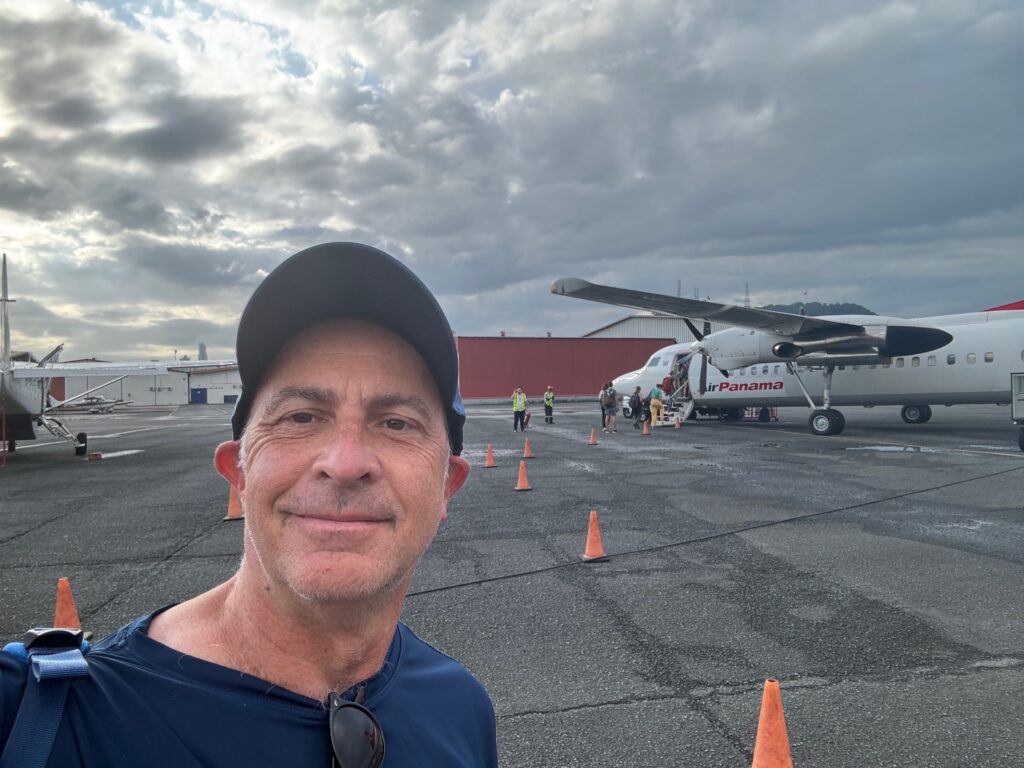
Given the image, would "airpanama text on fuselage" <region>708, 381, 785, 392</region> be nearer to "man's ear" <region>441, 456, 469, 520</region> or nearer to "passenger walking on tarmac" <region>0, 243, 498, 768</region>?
"man's ear" <region>441, 456, 469, 520</region>

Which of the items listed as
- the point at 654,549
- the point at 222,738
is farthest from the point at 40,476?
the point at 222,738

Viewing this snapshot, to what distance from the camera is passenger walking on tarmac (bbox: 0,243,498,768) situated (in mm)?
921

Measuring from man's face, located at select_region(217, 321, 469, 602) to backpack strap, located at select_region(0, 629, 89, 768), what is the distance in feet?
1.00

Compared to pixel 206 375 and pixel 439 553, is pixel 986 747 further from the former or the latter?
pixel 206 375

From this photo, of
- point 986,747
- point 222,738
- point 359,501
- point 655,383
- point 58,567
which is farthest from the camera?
point 655,383

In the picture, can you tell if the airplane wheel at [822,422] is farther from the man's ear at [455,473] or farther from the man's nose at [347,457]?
the man's nose at [347,457]

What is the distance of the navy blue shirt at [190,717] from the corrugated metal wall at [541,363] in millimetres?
47418

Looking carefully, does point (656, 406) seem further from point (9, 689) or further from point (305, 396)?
point (9, 689)

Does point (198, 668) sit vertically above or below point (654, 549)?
above

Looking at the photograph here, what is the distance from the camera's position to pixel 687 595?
538 cm

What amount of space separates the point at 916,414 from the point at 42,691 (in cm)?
2697

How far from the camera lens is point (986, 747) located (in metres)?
3.12

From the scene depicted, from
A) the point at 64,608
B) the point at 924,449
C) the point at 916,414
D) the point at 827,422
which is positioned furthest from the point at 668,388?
the point at 64,608

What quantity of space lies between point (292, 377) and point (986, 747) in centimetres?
382
